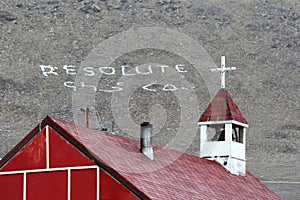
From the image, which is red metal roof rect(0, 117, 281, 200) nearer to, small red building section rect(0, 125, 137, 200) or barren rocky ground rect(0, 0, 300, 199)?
small red building section rect(0, 125, 137, 200)

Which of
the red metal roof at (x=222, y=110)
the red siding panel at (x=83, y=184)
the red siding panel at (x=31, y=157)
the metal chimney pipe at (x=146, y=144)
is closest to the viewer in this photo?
the red siding panel at (x=83, y=184)

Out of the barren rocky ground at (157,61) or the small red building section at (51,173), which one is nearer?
the small red building section at (51,173)

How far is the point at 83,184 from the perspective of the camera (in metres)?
27.8

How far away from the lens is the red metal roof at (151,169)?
27.5 m

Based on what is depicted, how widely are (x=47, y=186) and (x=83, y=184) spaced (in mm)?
862

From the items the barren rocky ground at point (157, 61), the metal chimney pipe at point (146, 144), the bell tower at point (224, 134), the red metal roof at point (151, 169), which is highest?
the barren rocky ground at point (157, 61)

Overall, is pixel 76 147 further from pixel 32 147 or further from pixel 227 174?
pixel 227 174

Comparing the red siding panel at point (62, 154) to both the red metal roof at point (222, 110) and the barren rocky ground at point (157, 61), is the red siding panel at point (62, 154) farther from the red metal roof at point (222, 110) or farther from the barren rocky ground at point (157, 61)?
the barren rocky ground at point (157, 61)

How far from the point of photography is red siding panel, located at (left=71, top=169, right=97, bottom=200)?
27578 mm

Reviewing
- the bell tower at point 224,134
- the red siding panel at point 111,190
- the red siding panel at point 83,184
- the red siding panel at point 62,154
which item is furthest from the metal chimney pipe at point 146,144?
the bell tower at point 224,134

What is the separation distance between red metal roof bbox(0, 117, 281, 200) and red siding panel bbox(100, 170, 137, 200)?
13 cm

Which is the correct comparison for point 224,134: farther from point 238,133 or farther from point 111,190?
point 111,190

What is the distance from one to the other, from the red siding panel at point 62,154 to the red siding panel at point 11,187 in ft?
2.76

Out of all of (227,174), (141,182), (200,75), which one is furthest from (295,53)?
(141,182)
